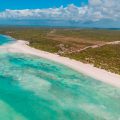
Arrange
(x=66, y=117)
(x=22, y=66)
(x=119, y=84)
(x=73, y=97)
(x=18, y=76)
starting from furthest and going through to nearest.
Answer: (x=22, y=66), (x=18, y=76), (x=119, y=84), (x=73, y=97), (x=66, y=117)

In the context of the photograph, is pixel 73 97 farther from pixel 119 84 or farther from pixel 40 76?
pixel 40 76

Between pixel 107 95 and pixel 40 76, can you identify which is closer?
pixel 107 95

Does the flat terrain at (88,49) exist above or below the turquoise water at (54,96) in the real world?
below

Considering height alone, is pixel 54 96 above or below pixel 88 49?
above

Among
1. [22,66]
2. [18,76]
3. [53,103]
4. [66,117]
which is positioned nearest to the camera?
[66,117]

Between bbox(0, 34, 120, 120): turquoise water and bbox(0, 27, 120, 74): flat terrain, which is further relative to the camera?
bbox(0, 27, 120, 74): flat terrain

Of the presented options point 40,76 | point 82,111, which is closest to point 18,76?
point 40,76

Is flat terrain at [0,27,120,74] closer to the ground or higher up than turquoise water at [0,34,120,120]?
closer to the ground
